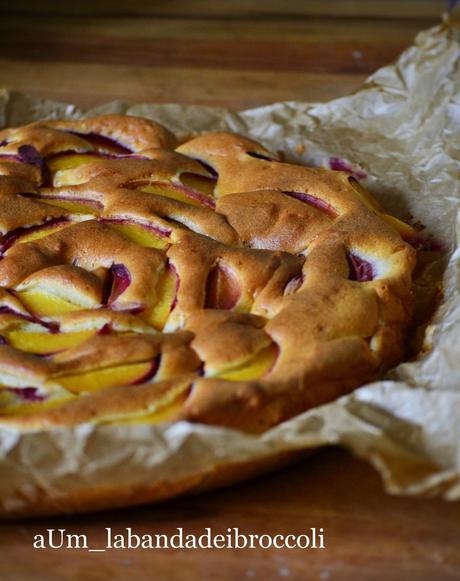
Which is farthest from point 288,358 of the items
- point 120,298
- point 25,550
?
point 25,550

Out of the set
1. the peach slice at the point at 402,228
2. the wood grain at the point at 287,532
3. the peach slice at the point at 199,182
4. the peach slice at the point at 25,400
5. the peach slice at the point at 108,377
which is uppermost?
the peach slice at the point at 199,182

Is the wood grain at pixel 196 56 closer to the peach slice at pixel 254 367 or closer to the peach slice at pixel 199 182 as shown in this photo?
the peach slice at pixel 199 182

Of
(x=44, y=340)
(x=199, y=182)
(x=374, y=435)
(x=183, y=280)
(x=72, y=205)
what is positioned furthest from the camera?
(x=199, y=182)

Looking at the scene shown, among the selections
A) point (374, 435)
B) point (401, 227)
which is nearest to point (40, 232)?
point (401, 227)

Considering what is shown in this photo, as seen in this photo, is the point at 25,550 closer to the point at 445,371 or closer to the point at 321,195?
the point at 445,371

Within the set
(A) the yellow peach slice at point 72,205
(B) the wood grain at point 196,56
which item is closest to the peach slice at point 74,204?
(A) the yellow peach slice at point 72,205

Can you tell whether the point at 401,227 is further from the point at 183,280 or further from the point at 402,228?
the point at 183,280
